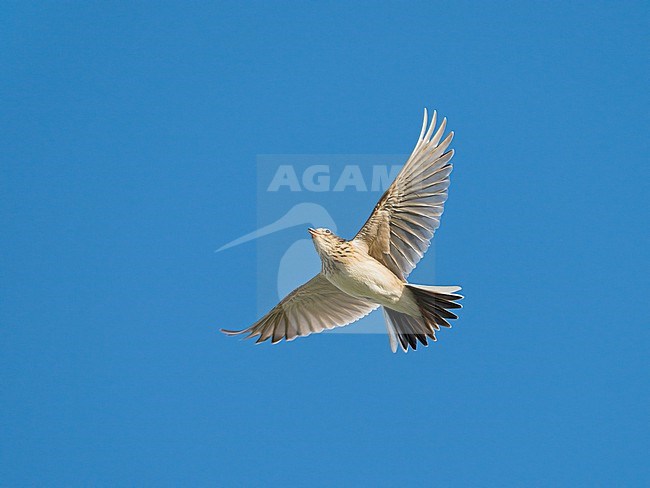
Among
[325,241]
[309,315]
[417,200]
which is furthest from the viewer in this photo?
[309,315]

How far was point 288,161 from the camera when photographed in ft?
41.0

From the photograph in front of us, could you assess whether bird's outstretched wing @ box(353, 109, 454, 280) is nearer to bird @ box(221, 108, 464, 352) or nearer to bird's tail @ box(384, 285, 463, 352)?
bird @ box(221, 108, 464, 352)

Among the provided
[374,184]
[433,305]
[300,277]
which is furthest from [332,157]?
[433,305]

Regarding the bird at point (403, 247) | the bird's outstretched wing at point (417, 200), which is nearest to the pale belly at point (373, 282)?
the bird at point (403, 247)

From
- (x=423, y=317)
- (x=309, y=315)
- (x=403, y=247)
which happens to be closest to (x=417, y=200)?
(x=403, y=247)

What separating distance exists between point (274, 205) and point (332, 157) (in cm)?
93

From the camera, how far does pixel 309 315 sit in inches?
469

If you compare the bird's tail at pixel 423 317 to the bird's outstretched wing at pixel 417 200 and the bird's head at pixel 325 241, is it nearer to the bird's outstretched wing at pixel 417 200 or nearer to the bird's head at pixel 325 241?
the bird's outstretched wing at pixel 417 200

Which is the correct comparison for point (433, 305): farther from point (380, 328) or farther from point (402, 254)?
point (380, 328)

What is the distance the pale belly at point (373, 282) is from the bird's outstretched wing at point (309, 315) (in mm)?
981

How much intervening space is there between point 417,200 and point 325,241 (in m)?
1.01

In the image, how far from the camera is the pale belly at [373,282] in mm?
10680

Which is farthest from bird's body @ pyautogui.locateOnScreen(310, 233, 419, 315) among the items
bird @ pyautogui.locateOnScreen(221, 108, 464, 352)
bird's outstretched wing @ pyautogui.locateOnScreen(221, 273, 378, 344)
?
bird's outstretched wing @ pyautogui.locateOnScreen(221, 273, 378, 344)

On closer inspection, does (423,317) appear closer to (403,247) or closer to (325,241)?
(403,247)
